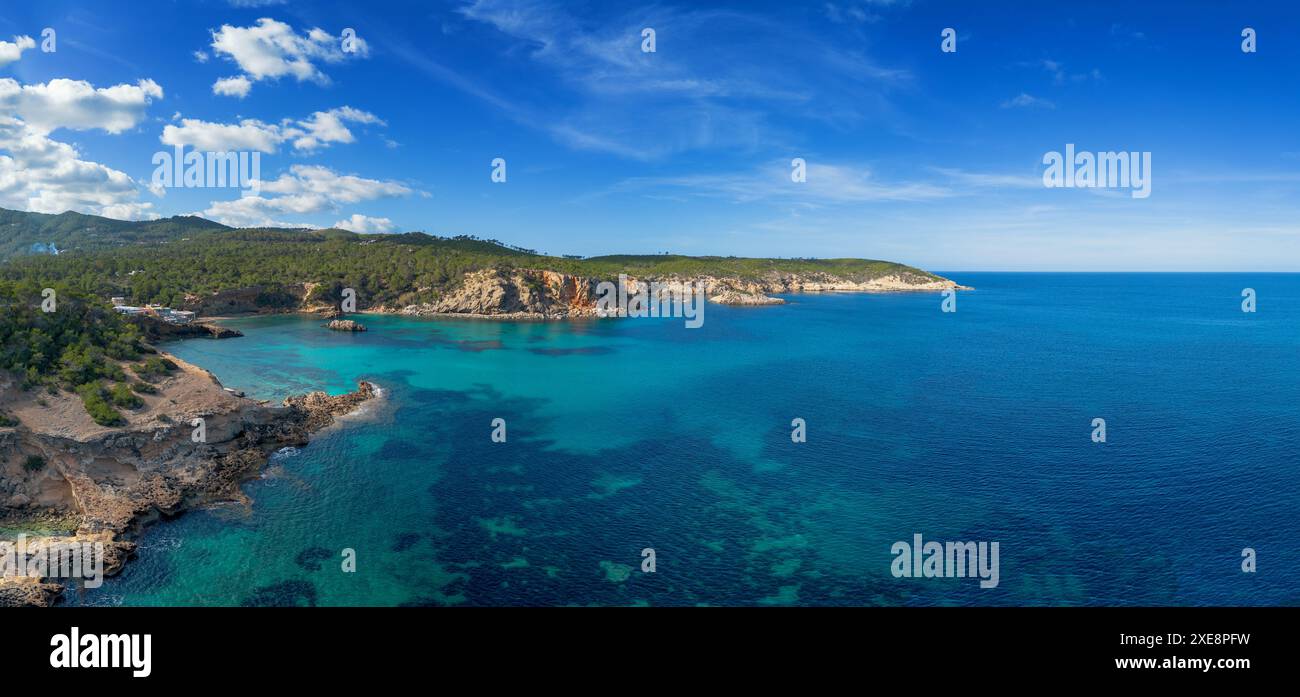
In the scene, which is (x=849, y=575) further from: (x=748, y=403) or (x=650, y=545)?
(x=748, y=403)

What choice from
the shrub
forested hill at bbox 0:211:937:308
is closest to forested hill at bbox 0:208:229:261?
forested hill at bbox 0:211:937:308

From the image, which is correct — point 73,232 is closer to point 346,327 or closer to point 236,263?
point 236,263

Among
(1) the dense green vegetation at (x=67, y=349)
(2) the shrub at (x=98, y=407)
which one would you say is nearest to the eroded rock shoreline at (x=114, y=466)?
(2) the shrub at (x=98, y=407)

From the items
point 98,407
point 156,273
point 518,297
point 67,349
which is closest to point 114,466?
point 98,407

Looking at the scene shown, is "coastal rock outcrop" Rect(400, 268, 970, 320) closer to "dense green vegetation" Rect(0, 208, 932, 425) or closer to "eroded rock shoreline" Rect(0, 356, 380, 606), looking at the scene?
"dense green vegetation" Rect(0, 208, 932, 425)
